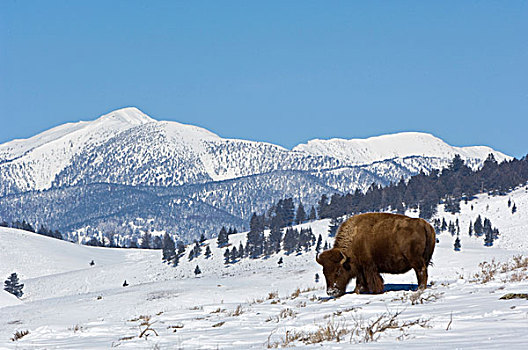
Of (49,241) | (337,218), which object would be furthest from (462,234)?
(49,241)

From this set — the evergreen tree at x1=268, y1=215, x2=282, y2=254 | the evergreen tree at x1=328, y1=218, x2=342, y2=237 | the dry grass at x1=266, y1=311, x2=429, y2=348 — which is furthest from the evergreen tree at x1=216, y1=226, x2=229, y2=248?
the dry grass at x1=266, y1=311, x2=429, y2=348

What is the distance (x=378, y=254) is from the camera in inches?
539

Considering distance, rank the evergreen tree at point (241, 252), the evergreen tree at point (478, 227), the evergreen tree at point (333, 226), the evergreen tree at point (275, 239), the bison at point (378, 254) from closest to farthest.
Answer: the bison at point (378, 254) < the evergreen tree at point (478, 227) < the evergreen tree at point (241, 252) < the evergreen tree at point (275, 239) < the evergreen tree at point (333, 226)

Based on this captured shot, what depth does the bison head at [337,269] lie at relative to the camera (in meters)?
13.8

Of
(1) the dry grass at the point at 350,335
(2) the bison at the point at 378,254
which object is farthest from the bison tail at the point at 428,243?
(1) the dry grass at the point at 350,335

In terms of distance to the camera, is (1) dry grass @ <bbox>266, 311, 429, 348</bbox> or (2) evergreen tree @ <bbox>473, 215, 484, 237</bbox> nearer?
(1) dry grass @ <bbox>266, 311, 429, 348</bbox>

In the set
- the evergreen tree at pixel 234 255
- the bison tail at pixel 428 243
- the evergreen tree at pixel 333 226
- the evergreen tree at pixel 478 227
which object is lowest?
the evergreen tree at pixel 478 227

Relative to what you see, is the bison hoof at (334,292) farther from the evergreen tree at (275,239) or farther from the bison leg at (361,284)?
the evergreen tree at (275,239)

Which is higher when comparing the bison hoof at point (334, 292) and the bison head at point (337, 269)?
the bison head at point (337, 269)

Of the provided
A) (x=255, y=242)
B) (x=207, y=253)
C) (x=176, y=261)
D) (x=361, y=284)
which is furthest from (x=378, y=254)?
(x=207, y=253)

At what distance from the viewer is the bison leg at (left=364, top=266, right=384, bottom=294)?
13656mm

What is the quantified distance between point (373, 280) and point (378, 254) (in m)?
0.63

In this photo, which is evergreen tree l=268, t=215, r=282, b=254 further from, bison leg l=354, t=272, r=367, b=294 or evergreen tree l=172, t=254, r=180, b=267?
bison leg l=354, t=272, r=367, b=294

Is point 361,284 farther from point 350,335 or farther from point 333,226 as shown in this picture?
point 333,226
